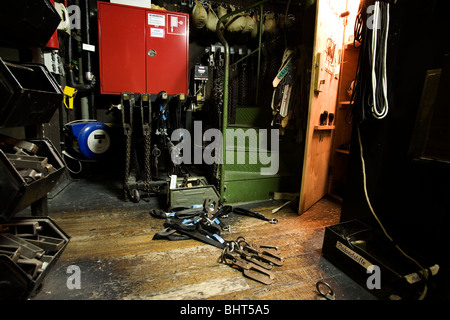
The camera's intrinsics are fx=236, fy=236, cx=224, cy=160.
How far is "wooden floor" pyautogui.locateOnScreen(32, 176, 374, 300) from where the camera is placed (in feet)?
4.76

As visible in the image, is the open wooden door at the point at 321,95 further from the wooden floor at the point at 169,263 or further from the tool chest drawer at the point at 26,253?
the tool chest drawer at the point at 26,253

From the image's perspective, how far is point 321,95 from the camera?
261 centimetres

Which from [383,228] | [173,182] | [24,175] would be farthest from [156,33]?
[383,228]

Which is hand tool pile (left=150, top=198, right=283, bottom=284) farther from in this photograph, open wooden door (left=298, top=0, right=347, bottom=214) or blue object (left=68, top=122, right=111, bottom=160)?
blue object (left=68, top=122, right=111, bottom=160)

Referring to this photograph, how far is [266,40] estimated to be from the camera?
421 centimetres

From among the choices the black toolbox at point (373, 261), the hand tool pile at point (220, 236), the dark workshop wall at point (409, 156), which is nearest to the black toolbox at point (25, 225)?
the hand tool pile at point (220, 236)

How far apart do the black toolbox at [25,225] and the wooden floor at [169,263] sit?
153 millimetres

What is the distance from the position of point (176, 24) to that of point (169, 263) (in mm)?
3453

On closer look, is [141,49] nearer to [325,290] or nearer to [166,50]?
[166,50]

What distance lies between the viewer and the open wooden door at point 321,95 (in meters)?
2.36

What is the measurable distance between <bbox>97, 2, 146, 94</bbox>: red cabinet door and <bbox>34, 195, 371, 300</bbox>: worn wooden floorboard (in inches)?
80.4

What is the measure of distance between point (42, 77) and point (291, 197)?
8.90 ft
